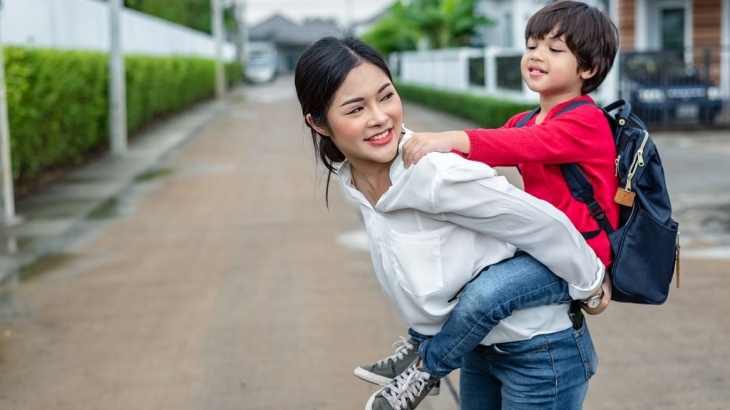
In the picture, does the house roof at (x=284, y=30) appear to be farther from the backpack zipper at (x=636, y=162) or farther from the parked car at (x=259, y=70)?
the backpack zipper at (x=636, y=162)

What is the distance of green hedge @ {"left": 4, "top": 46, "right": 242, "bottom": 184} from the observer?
1052 centimetres

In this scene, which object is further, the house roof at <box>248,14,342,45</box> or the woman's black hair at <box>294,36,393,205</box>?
the house roof at <box>248,14,342,45</box>

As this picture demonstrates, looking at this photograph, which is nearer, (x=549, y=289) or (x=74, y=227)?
(x=549, y=289)

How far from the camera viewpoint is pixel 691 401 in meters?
4.52

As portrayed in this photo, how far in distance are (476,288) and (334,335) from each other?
3632mm

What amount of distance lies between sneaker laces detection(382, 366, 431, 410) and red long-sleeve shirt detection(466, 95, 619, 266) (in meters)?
0.55

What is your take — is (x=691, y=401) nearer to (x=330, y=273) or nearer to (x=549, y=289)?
(x=549, y=289)

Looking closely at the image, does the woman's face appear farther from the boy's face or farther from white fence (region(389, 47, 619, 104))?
white fence (region(389, 47, 619, 104))

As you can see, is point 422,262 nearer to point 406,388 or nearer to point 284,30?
point 406,388

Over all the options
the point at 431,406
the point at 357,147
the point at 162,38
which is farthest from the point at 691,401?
the point at 162,38

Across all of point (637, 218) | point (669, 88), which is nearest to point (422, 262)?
point (637, 218)

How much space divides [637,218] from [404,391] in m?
0.72

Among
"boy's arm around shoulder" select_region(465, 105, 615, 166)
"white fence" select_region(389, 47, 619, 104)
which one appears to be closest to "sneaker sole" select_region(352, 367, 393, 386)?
"boy's arm around shoulder" select_region(465, 105, 615, 166)

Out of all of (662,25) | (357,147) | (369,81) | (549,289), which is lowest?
(549,289)
